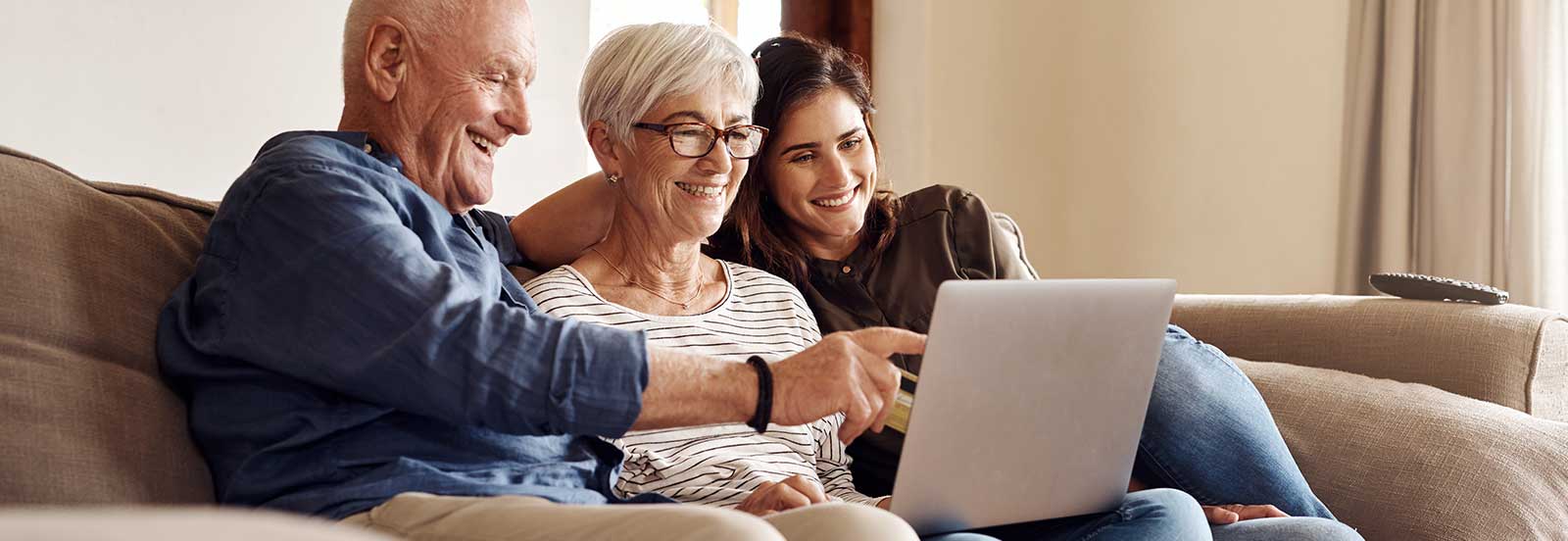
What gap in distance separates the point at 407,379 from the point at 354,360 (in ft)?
0.16

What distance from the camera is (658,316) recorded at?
1.69m

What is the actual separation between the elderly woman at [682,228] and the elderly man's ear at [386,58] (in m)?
0.34

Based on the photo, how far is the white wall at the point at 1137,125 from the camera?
3.74 m

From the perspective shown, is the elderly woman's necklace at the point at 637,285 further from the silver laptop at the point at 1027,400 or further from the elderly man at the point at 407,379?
the silver laptop at the point at 1027,400

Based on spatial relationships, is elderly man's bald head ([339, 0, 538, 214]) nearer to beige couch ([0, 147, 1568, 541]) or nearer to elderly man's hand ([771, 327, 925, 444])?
beige couch ([0, 147, 1568, 541])

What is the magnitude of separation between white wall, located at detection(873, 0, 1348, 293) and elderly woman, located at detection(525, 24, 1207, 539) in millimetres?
2108

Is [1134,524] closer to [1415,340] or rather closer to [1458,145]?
[1415,340]

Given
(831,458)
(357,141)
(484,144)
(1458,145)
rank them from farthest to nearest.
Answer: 1. (1458,145)
2. (831,458)
3. (484,144)
4. (357,141)

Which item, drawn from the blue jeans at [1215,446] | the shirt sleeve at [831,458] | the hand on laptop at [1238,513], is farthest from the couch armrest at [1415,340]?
the shirt sleeve at [831,458]

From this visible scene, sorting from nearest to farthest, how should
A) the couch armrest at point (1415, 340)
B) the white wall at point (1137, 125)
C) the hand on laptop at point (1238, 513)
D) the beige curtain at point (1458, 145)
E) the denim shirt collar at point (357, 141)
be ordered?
1. the denim shirt collar at point (357, 141)
2. the hand on laptop at point (1238, 513)
3. the couch armrest at point (1415, 340)
4. the beige curtain at point (1458, 145)
5. the white wall at point (1137, 125)

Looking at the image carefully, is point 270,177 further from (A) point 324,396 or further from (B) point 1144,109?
(B) point 1144,109

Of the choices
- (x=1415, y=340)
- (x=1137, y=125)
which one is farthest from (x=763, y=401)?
(x=1137, y=125)

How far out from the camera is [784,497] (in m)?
1.42

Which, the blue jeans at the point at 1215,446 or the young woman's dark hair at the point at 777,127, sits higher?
the young woman's dark hair at the point at 777,127
